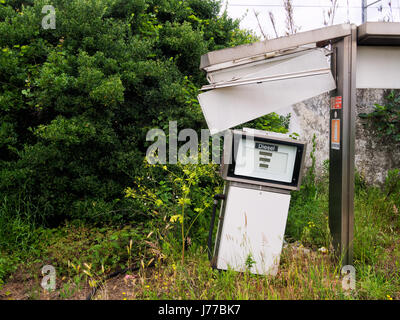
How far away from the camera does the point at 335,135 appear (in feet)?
11.4

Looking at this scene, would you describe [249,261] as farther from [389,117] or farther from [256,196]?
[389,117]

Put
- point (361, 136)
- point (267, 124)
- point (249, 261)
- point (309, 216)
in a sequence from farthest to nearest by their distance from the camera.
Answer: point (361, 136), point (267, 124), point (309, 216), point (249, 261)

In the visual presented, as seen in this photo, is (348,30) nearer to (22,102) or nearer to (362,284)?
(362,284)

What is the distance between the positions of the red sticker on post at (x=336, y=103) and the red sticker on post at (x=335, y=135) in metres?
0.12

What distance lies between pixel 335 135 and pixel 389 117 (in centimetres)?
337

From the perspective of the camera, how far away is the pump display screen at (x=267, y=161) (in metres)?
3.04

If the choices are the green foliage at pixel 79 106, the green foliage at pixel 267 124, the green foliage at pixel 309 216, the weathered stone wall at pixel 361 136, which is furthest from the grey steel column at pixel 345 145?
the weathered stone wall at pixel 361 136

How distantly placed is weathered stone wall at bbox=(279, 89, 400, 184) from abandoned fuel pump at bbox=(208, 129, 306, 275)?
3410 mm

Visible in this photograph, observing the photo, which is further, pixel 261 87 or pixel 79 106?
pixel 79 106

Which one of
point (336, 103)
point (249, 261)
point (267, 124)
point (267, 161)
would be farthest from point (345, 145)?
point (267, 124)

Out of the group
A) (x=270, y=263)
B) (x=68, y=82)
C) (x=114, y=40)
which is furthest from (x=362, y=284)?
(x=114, y=40)

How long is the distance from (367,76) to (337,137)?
63cm

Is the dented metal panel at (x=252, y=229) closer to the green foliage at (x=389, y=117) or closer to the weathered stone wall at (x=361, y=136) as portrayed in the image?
the weathered stone wall at (x=361, y=136)
